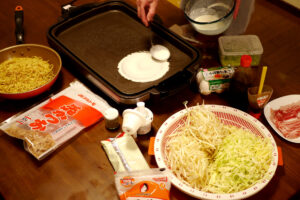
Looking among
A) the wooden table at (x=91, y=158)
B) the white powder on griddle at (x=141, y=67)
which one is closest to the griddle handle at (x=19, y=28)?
the wooden table at (x=91, y=158)

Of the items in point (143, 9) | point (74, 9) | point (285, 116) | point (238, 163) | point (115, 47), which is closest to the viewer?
point (238, 163)

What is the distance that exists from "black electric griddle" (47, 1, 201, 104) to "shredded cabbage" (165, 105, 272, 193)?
0.68ft

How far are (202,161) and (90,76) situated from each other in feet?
2.17

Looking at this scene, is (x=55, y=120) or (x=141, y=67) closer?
(x=55, y=120)

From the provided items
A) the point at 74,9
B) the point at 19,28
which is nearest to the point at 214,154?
the point at 74,9

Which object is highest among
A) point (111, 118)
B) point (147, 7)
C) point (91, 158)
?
point (147, 7)

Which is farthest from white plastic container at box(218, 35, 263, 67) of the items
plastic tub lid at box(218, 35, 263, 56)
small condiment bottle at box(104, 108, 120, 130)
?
small condiment bottle at box(104, 108, 120, 130)

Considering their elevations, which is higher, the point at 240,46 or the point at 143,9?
the point at 143,9

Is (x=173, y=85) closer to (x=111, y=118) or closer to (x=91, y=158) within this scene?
(x=111, y=118)

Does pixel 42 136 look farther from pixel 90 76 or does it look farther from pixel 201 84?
pixel 201 84

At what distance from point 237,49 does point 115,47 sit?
68cm

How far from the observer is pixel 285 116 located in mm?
1329

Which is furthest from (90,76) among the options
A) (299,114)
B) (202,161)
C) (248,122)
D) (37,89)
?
(299,114)

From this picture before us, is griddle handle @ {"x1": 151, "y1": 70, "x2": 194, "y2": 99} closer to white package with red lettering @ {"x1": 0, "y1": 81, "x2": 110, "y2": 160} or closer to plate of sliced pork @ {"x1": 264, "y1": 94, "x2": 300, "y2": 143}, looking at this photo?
white package with red lettering @ {"x1": 0, "y1": 81, "x2": 110, "y2": 160}
